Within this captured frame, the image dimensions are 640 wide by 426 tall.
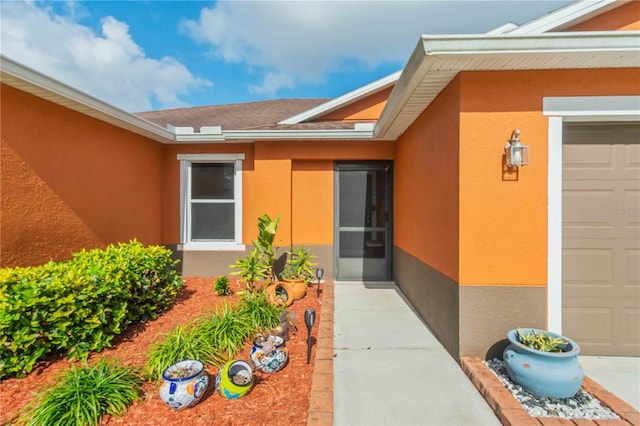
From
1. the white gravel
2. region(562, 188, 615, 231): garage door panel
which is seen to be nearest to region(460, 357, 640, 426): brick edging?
the white gravel

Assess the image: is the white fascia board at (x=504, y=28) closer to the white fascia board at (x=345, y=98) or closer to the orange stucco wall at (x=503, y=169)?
the orange stucco wall at (x=503, y=169)

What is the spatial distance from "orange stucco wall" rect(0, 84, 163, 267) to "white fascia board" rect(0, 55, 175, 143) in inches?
7.5

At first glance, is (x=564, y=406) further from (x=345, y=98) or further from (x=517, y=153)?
(x=345, y=98)

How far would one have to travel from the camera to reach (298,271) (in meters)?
5.87

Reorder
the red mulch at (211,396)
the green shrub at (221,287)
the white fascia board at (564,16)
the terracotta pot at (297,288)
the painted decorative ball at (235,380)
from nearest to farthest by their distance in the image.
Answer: the red mulch at (211,396) → the painted decorative ball at (235,380) → the white fascia board at (564,16) → the terracotta pot at (297,288) → the green shrub at (221,287)

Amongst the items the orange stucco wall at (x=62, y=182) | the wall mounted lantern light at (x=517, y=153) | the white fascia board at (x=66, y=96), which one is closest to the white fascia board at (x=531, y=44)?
the wall mounted lantern light at (x=517, y=153)

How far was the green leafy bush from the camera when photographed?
296 centimetres

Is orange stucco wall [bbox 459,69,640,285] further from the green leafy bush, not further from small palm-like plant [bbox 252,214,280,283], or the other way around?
the green leafy bush

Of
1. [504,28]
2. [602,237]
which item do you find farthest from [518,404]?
[504,28]

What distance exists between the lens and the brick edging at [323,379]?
2359mm

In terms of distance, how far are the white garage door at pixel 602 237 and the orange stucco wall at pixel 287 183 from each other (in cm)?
353

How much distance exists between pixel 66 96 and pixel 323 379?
5056 millimetres

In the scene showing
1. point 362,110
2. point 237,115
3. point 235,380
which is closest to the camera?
point 235,380

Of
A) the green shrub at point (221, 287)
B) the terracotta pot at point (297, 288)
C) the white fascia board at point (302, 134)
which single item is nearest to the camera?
the terracotta pot at point (297, 288)
